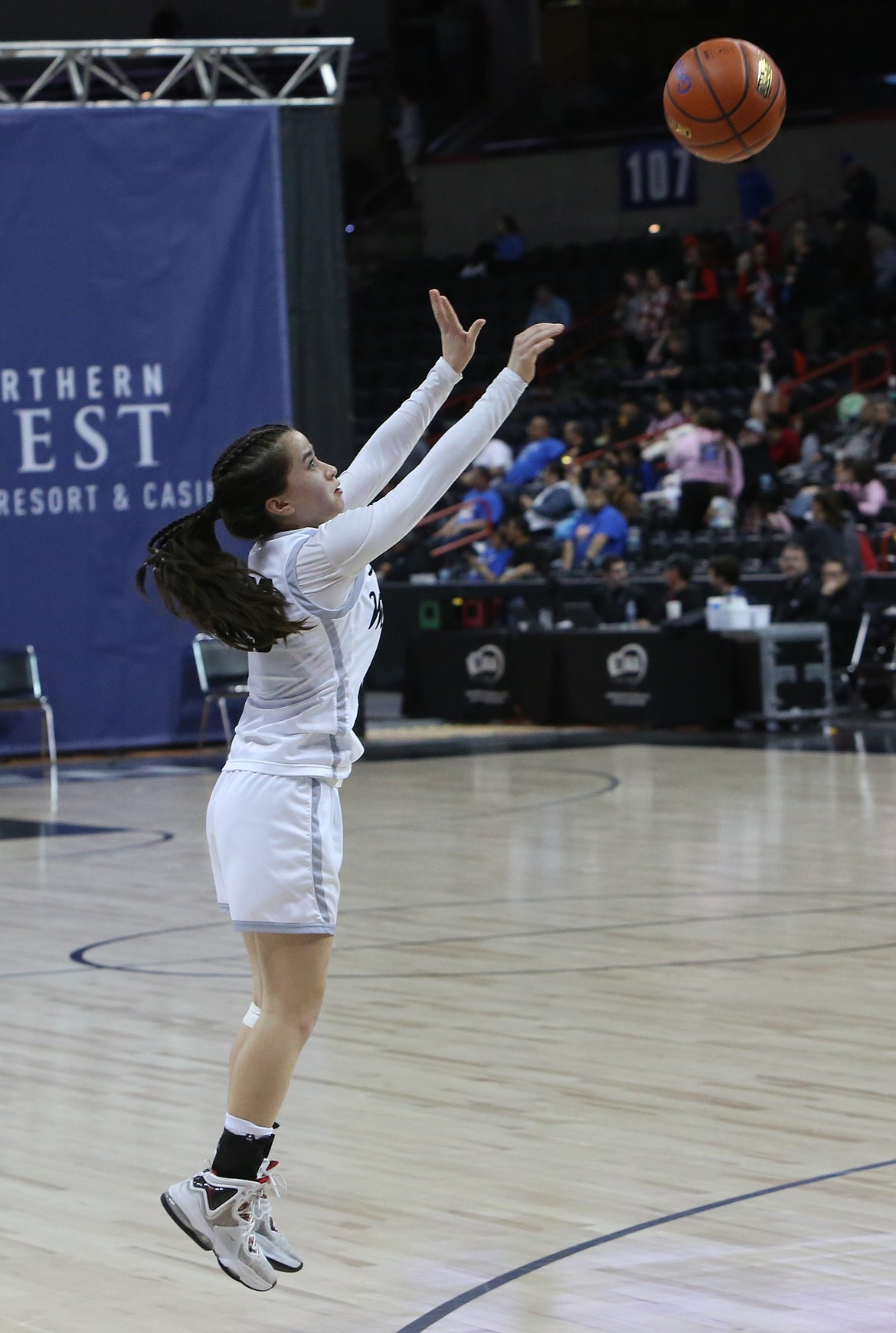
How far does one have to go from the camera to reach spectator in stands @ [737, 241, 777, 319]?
21.7 metres

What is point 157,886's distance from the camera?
9.05 metres

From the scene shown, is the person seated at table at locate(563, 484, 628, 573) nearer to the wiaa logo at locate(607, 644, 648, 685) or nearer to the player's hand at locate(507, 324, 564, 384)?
the wiaa logo at locate(607, 644, 648, 685)

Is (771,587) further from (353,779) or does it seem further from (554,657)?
(353,779)

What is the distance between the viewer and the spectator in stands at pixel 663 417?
19859 mm

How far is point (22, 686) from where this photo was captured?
1388 centimetres

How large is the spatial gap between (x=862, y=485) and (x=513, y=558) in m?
2.97

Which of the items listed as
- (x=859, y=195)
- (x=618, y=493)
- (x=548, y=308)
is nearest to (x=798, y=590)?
(x=618, y=493)

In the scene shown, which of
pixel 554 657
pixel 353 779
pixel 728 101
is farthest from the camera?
pixel 554 657

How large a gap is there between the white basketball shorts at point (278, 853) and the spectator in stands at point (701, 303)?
18.3 meters

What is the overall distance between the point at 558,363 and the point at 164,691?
35.6ft

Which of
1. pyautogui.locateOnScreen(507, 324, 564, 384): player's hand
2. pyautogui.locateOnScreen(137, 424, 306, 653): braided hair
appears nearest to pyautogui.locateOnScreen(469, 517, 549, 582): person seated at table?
pyautogui.locateOnScreen(507, 324, 564, 384): player's hand

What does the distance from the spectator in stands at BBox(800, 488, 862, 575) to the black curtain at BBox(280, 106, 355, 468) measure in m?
3.38

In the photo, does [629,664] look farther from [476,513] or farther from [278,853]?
[278,853]

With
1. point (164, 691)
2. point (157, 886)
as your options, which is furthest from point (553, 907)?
point (164, 691)
